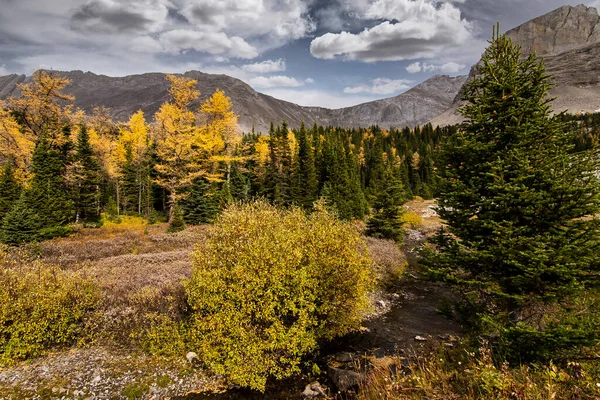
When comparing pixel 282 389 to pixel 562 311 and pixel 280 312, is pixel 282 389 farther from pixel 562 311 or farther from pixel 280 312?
pixel 562 311

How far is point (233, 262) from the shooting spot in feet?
50.7

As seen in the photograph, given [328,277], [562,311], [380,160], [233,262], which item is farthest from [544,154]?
[380,160]

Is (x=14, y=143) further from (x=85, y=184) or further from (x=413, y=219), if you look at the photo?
(x=413, y=219)

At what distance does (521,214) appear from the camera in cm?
1225

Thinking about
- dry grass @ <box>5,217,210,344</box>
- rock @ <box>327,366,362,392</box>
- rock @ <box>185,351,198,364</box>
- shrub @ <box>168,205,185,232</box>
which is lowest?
rock @ <box>185,351,198,364</box>

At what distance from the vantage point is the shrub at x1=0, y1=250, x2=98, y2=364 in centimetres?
1592

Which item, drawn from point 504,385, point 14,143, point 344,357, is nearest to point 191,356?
point 344,357

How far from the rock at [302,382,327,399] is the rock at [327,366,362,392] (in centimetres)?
87

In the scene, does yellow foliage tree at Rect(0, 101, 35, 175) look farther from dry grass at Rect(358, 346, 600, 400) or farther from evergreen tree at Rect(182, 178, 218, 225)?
dry grass at Rect(358, 346, 600, 400)

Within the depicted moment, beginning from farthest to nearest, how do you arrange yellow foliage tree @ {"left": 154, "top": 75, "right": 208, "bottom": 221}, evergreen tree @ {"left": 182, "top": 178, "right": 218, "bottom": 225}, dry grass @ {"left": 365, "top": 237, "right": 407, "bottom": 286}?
evergreen tree @ {"left": 182, "top": 178, "right": 218, "bottom": 225} < yellow foliage tree @ {"left": 154, "top": 75, "right": 208, "bottom": 221} < dry grass @ {"left": 365, "top": 237, "right": 407, "bottom": 286}

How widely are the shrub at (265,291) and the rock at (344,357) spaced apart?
130 centimetres

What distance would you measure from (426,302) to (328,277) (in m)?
13.3

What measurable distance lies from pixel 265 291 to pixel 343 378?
19.8ft

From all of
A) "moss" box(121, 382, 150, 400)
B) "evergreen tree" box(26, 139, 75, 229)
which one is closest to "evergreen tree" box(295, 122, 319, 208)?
"evergreen tree" box(26, 139, 75, 229)
